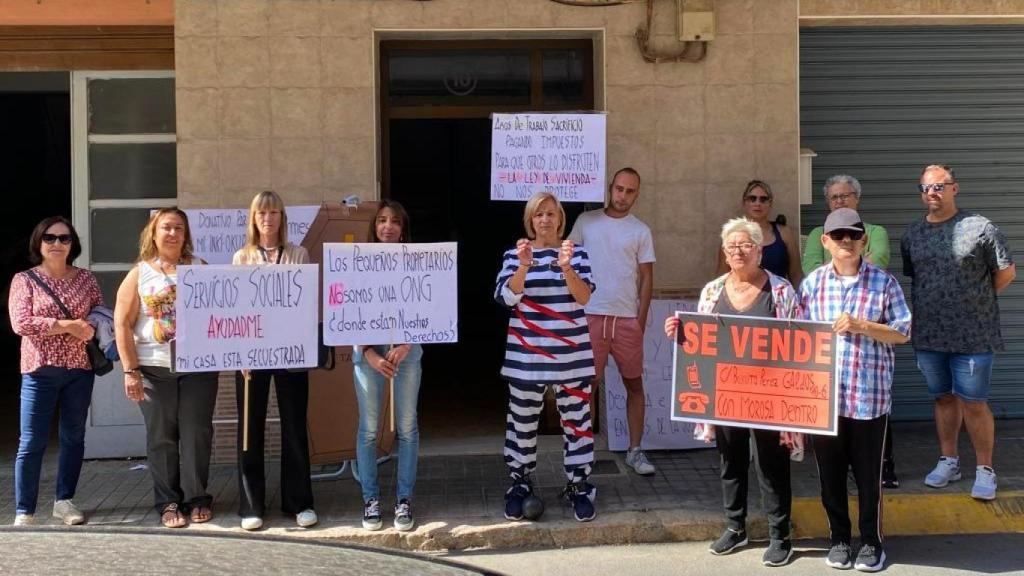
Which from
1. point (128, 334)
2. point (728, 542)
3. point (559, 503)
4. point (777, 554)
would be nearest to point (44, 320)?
point (128, 334)

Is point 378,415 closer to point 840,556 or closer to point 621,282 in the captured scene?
point 621,282

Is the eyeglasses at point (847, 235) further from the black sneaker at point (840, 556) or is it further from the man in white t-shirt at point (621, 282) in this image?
the man in white t-shirt at point (621, 282)

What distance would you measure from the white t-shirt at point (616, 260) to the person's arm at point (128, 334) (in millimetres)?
2838

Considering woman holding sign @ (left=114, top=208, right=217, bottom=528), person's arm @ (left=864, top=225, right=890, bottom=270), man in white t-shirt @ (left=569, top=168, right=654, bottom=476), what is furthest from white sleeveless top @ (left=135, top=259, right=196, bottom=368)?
person's arm @ (left=864, top=225, right=890, bottom=270)

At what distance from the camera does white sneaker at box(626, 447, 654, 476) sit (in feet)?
23.8

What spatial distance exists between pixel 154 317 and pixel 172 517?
1.21 m

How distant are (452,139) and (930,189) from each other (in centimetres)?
1077

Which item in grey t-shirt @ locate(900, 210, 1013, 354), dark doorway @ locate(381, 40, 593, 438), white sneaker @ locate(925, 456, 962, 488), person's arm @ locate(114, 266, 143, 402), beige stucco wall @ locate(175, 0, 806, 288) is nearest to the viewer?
person's arm @ locate(114, 266, 143, 402)

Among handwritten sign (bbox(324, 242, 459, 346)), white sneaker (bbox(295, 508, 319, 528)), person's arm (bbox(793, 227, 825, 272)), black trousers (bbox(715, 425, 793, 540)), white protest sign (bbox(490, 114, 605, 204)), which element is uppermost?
white protest sign (bbox(490, 114, 605, 204))

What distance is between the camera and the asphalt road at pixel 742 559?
572 centimetres

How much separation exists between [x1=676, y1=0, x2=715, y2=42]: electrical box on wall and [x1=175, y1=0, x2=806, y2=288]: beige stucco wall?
0.12 meters

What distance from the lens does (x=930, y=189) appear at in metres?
6.58

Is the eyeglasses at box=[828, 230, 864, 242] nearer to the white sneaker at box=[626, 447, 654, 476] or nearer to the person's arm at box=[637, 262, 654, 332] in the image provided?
the person's arm at box=[637, 262, 654, 332]

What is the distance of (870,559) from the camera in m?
5.64
